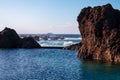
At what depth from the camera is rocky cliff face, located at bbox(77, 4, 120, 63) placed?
243ft

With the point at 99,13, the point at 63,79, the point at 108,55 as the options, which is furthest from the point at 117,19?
the point at 63,79

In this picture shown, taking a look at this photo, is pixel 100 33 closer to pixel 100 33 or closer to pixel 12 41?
pixel 100 33

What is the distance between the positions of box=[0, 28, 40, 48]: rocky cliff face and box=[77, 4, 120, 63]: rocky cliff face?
5295cm

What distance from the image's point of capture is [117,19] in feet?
267

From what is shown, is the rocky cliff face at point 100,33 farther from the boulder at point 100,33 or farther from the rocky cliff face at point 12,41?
the rocky cliff face at point 12,41

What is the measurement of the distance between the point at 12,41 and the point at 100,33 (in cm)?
6506

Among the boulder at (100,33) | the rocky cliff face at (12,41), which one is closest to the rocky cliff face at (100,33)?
the boulder at (100,33)

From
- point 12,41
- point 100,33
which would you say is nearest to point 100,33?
point 100,33

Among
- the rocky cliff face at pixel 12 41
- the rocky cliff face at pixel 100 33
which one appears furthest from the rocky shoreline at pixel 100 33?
the rocky cliff face at pixel 12 41

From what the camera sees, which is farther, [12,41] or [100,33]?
[12,41]

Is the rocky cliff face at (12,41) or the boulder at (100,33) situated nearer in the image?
the boulder at (100,33)

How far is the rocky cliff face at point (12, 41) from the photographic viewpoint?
135500 mm

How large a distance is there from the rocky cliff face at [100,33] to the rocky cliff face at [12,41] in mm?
52945

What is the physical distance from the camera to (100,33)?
80750 mm
